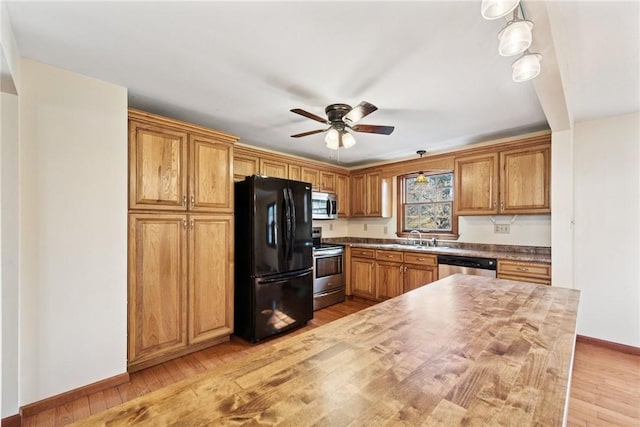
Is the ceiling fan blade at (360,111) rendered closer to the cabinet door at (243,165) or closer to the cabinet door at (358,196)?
the cabinet door at (243,165)

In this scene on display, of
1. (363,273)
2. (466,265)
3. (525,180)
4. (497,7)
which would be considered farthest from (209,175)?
(525,180)

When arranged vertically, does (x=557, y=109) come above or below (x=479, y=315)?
above

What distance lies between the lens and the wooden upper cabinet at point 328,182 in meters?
4.45

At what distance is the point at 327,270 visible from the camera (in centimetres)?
406

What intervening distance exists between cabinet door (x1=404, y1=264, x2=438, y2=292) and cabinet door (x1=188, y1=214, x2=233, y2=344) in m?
2.24

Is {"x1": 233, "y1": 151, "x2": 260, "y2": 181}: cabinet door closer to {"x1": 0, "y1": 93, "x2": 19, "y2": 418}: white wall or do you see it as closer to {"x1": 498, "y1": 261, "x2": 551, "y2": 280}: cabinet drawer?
{"x1": 0, "y1": 93, "x2": 19, "y2": 418}: white wall

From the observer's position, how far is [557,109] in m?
2.21

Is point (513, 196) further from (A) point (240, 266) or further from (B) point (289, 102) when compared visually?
(A) point (240, 266)

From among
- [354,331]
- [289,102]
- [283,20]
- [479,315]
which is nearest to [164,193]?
[289,102]

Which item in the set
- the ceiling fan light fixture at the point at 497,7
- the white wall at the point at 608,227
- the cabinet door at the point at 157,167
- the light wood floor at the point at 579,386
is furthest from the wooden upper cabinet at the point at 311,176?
the ceiling fan light fixture at the point at 497,7

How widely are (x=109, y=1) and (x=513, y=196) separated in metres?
3.76

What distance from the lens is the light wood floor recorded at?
1.81m

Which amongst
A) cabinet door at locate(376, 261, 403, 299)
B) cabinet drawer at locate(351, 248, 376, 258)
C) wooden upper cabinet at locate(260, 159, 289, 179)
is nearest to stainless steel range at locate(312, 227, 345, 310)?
cabinet drawer at locate(351, 248, 376, 258)

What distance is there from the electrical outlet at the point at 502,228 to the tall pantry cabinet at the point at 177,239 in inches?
125
